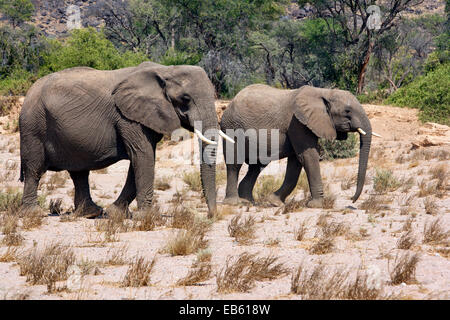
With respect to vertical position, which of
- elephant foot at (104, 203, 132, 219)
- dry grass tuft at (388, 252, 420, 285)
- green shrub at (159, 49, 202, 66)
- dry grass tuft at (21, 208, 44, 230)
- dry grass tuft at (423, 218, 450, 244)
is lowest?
elephant foot at (104, 203, 132, 219)

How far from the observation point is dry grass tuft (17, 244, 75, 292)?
5.55 meters

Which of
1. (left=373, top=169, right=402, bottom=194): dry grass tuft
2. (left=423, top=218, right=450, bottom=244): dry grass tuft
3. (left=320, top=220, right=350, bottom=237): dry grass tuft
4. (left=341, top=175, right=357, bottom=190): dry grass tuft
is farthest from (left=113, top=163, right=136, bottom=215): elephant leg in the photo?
(left=341, top=175, right=357, bottom=190): dry grass tuft

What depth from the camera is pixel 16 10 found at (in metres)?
51.7

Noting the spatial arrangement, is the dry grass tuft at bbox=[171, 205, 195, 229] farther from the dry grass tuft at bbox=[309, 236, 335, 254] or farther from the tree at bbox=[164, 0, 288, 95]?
the tree at bbox=[164, 0, 288, 95]

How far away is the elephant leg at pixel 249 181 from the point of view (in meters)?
12.9

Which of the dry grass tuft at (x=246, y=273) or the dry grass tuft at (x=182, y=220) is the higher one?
the dry grass tuft at (x=246, y=273)

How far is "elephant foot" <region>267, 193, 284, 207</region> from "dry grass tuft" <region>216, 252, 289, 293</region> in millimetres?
6145

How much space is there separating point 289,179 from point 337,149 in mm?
8410

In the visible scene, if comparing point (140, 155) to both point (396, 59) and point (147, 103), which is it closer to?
point (147, 103)

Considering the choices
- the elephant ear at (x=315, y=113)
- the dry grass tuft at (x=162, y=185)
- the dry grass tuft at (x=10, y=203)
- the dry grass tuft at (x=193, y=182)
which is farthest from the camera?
the dry grass tuft at (x=162, y=185)

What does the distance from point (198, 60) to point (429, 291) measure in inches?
1141

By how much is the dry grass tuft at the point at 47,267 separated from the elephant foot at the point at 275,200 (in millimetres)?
6692

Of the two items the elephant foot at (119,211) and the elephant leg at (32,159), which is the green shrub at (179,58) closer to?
the elephant leg at (32,159)

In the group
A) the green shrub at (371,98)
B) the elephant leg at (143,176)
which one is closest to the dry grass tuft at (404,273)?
the elephant leg at (143,176)
